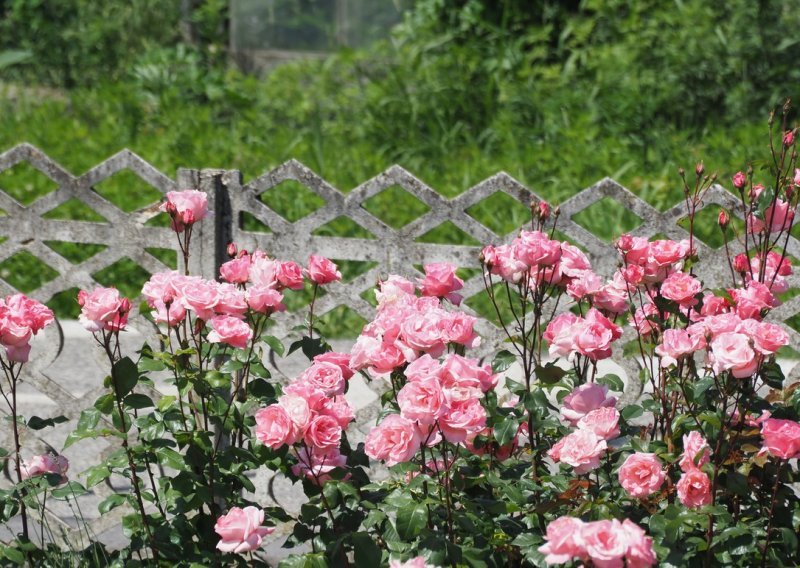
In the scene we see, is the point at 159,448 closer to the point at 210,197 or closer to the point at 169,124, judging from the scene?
the point at 210,197

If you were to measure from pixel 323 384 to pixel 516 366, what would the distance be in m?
2.99

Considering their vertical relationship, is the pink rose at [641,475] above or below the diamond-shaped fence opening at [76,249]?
above

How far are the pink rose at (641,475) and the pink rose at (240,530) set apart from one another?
711mm

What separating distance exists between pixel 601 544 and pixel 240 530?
0.81m

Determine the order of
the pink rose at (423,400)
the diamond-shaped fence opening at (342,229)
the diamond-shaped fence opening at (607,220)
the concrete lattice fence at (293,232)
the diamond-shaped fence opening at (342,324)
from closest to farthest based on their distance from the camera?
the pink rose at (423,400) → the concrete lattice fence at (293,232) → the diamond-shaped fence opening at (607,220) → the diamond-shaped fence opening at (342,324) → the diamond-shaped fence opening at (342,229)

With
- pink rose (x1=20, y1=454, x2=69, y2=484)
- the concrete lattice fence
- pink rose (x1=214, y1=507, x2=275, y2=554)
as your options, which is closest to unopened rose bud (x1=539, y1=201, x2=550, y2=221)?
the concrete lattice fence

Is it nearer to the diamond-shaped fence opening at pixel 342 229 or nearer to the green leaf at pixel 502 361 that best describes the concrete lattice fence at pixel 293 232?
the green leaf at pixel 502 361

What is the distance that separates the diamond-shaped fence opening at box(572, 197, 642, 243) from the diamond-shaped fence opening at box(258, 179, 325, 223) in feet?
4.75

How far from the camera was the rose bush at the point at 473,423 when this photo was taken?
229cm

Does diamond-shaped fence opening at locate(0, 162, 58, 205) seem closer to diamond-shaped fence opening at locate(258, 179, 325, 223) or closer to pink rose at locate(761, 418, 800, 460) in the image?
diamond-shaped fence opening at locate(258, 179, 325, 223)

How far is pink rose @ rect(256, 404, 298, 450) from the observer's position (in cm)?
226

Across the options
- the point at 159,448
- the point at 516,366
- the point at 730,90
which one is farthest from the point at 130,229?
the point at 730,90

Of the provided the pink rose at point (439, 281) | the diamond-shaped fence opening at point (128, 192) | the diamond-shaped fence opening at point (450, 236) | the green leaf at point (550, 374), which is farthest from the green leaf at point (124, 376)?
the diamond-shaped fence opening at point (128, 192)

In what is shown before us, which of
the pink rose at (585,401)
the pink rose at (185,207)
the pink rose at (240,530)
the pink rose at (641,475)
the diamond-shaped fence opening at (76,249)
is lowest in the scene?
the diamond-shaped fence opening at (76,249)
